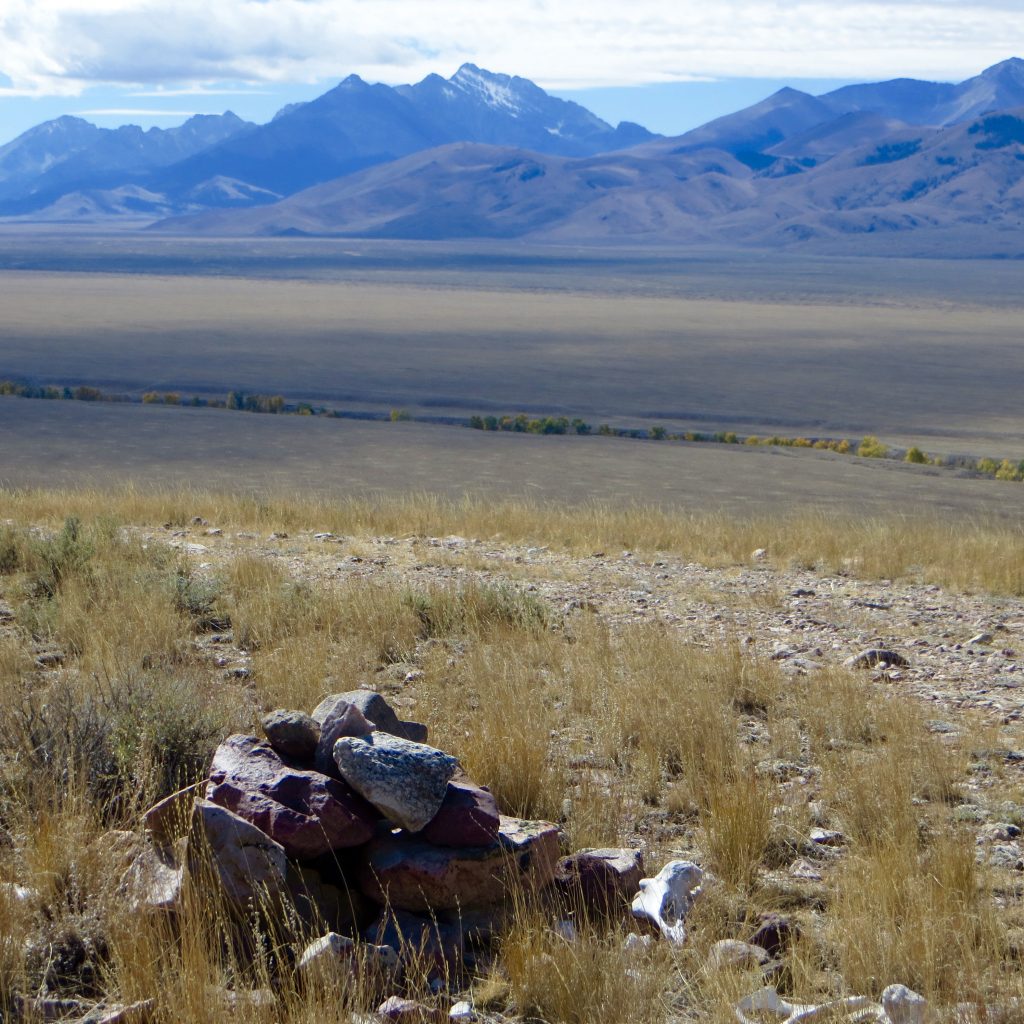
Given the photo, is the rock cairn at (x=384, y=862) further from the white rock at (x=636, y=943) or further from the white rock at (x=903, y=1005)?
the white rock at (x=903, y=1005)

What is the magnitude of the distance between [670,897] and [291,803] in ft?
4.00

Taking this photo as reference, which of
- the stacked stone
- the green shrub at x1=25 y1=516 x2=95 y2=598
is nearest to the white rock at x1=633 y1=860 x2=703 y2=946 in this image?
the stacked stone

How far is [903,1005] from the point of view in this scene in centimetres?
318

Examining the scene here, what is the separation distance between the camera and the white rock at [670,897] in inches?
146

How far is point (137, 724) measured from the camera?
4.53 meters

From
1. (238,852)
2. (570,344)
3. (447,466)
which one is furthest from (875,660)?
(570,344)

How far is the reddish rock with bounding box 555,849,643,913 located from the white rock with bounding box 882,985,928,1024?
89 centimetres

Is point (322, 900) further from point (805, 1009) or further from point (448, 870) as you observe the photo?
point (805, 1009)

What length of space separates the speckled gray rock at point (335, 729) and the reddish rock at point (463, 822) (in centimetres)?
38

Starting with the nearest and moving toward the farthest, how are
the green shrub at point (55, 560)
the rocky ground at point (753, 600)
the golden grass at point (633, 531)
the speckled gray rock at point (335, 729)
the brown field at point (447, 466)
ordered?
the speckled gray rock at point (335, 729), the rocky ground at point (753, 600), the green shrub at point (55, 560), the golden grass at point (633, 531), the brown field at point (447, 466)

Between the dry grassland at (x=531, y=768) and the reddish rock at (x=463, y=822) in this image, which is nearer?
the dry grassland at (x=531, y=768)

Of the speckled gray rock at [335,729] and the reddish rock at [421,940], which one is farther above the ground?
the speckled gray rock at [335,729]

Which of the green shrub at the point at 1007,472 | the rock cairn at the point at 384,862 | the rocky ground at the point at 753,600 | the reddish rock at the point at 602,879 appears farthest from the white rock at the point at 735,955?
the green shrub at the point at 1007,472

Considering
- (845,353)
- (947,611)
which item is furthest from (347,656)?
(845,353)
